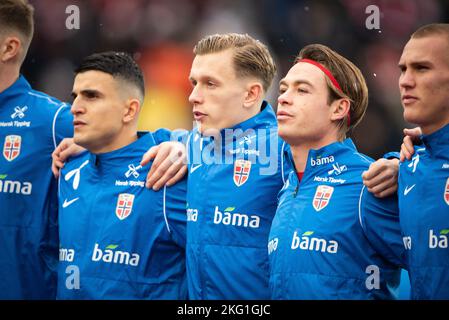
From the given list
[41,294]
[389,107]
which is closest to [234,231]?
[41,294]

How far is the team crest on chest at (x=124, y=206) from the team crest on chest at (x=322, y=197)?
1.20 m

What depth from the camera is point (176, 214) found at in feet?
15.8

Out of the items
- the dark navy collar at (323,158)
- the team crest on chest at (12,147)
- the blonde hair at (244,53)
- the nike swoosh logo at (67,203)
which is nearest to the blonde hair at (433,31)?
the dark navy collar at (323,158)

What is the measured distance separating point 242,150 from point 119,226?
893 millimetres

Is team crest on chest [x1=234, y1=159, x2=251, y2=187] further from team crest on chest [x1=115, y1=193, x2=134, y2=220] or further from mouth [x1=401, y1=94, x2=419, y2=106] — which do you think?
mouth [x1=401, y1=94, x2=419, y2=106]

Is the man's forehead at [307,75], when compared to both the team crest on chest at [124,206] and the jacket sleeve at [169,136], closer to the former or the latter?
the jacket sleeve at [169,136]

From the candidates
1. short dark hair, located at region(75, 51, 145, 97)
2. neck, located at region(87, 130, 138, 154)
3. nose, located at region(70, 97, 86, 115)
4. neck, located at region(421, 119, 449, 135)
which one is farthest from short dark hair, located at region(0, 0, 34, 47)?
neck, located at region(421, 119, 449, 135)

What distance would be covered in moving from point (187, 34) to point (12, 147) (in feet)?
11.3

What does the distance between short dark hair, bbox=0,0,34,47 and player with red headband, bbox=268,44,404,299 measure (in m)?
2.03

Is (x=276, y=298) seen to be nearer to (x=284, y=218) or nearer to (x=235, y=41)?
(x=284, y=218)

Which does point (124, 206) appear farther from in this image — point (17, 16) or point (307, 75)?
point (17, 16)

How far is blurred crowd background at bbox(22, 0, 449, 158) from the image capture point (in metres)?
7.68

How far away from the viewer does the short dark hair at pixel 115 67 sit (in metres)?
5.02

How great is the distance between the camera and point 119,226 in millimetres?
4801
